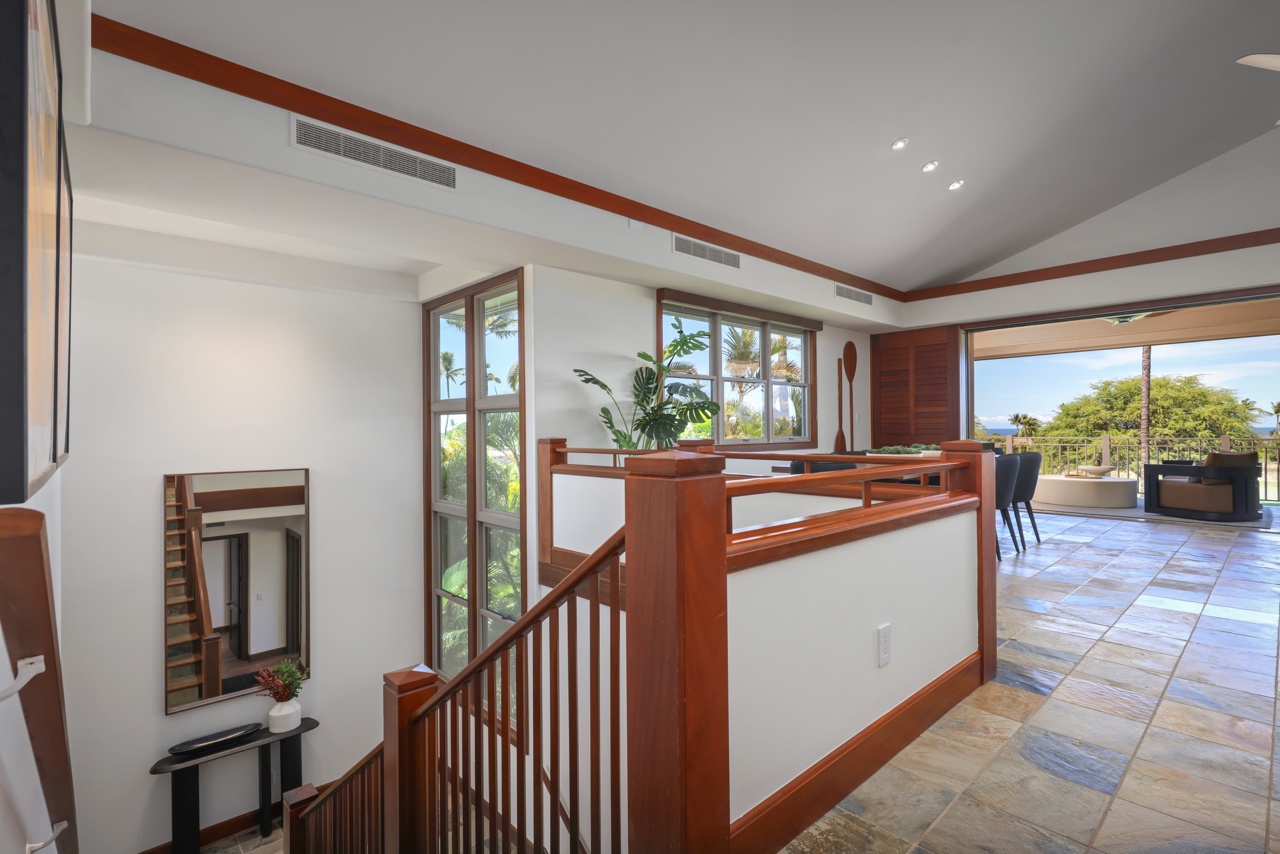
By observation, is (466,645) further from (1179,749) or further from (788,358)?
(1179,749)

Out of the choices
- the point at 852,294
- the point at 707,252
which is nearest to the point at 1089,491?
the point at 852,294

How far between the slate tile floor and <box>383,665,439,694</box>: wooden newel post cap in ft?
4.40

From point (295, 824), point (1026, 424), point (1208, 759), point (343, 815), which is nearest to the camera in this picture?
point (1208, 759)

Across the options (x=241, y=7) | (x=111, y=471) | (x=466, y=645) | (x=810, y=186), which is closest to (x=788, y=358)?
(x=810, y=186)

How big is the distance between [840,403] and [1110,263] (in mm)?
2782

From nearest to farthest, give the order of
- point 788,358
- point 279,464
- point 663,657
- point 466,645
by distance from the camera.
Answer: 1. point 663,657
2. point 279,464
3. point 466,645
4. point 788,358

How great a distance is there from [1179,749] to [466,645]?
463 cm

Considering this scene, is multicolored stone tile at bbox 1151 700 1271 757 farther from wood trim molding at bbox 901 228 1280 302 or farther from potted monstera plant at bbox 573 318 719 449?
wood trim molding at bbox 901 228 1280 302

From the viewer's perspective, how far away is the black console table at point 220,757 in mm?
4395

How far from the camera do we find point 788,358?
257 inches

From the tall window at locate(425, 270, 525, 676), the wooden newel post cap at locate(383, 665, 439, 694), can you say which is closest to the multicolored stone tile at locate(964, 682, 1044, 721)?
the wooden newel post cap at locate(383, 665, 439, 694)

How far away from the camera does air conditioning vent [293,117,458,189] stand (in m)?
2.77

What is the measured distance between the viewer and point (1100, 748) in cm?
224

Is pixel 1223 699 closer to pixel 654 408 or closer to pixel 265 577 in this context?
pixel 654 408
